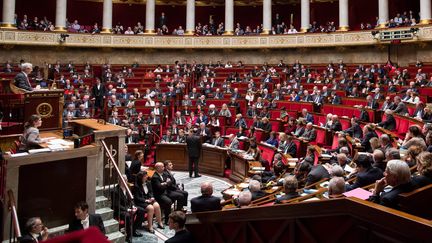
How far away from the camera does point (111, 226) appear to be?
667 cm

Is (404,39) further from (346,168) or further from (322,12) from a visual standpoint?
(346,168)

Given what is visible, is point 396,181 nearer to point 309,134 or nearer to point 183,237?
point 183,237

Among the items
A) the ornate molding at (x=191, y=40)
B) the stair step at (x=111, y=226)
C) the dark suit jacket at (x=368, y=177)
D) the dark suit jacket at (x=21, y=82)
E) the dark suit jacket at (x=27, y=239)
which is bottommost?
the stair step at (x=111, y=226)

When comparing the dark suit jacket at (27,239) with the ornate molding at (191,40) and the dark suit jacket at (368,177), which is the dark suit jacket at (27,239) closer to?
the dark suit jacket at (368,177)

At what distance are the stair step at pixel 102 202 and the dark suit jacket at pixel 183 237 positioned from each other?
9.42 ft

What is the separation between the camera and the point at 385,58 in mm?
21875

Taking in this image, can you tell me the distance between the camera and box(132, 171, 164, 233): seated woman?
306 inches

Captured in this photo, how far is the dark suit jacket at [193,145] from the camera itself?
12305 mm

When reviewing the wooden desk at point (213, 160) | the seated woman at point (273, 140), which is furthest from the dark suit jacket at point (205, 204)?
the wooden desk at point (213, 160)

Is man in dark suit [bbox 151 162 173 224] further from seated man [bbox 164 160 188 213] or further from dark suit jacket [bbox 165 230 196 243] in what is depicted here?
dark suit jacket [bbox 165 230 196 243]

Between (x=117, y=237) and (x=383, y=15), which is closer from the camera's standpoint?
(x=117, y=237)

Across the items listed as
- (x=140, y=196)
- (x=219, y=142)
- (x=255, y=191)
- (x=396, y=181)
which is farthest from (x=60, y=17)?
(x=396, y=181)

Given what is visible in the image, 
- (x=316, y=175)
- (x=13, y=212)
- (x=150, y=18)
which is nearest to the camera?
(x=13, y=212)

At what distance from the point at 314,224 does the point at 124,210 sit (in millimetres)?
4600
